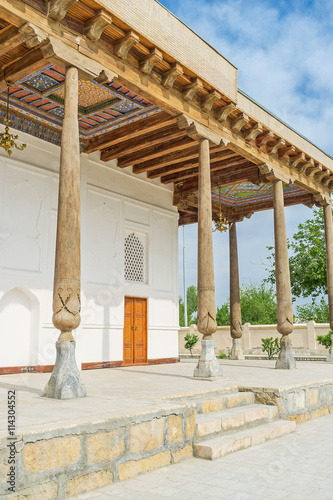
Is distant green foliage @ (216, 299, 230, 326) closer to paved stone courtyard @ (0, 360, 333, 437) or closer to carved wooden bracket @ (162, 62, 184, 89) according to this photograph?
paved stone courtyard @ (0, 360, 333, 437)

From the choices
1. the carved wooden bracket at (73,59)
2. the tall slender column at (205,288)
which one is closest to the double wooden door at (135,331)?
the tall slender column at (205,288)

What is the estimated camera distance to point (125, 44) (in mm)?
7145

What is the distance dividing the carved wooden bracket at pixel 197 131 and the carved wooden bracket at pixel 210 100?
376 mm

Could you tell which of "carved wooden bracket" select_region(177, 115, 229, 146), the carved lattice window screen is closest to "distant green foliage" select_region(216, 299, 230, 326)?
the carved lattice window screen

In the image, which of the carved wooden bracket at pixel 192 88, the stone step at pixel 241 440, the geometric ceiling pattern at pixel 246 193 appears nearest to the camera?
the stone step at pixel 241 440

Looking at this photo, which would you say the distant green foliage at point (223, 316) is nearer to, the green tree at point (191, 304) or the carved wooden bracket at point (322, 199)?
the green tree at point (191, 304)

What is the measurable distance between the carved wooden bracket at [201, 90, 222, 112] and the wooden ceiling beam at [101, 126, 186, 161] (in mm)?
984

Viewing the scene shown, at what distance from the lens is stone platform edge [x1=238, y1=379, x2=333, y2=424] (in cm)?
669

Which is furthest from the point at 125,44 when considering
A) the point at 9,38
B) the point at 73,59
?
the point at 9,38

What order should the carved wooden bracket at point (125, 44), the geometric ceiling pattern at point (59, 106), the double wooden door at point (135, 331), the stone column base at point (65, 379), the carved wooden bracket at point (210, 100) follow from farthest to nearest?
the double wooden door at point (135, 331) < the carved wooden bracket at point (210, 100) < the geometric ceiling pattern at point (59, 106) < the carved wooden bracket at point (125, 44) < the stone column base at point (65, 379)

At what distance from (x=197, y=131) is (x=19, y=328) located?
5148mm

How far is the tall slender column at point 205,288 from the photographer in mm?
8016

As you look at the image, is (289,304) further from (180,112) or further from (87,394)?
(87,394)

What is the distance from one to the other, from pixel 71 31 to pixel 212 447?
18.5 feet
